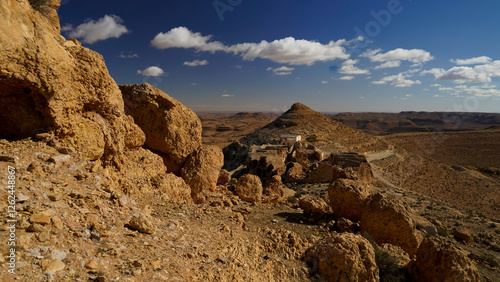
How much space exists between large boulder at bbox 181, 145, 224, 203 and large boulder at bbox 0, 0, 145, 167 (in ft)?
8.47

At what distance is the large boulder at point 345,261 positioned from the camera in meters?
4.99

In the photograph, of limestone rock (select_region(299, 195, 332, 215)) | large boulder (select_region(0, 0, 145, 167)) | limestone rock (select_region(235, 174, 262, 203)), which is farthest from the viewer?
limestone rock (select_region(235, 174, 262, 203))

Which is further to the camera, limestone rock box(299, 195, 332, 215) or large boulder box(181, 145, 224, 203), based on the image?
limestone rock box(299, 195, 332, 215)

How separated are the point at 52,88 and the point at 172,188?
3.70 metres

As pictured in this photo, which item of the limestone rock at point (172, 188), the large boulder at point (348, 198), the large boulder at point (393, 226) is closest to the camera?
the limestone rock at point (172, 188)

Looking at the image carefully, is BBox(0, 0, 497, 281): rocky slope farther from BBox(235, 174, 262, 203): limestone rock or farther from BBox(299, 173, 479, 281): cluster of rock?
BBox(235, 174, 262, 203): limestone rock

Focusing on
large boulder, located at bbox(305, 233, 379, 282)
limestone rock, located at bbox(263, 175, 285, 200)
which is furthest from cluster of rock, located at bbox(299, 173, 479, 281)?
limestone rock, located at bbox(263, 175, 285, 200)

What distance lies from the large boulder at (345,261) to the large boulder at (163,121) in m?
5.23

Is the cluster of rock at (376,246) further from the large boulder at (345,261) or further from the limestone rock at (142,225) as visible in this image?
the limestone rock at (142,225)

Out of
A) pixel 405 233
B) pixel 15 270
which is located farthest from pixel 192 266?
pixel 405 233

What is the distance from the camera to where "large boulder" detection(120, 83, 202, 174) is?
7.61 metres

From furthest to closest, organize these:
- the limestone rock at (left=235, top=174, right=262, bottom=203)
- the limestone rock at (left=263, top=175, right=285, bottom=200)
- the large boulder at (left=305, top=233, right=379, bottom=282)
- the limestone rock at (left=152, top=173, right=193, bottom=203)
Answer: the limestone rock at (left=263, top=175, right=285, bottom=200) < the limestone rock at (left=235, top=174, right=262, bottom=203) < the limestone rock at (left=152, top=173, right=193, bottom=203) < the large boulder at (left=305, top=233, right=379, bottom=282)

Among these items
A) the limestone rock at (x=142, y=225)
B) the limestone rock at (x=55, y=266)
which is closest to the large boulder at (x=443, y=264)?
the limestone rock at (x=142, y=225)

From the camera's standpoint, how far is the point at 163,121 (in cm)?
785
